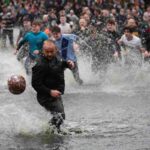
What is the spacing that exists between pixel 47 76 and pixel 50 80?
0.25 feet

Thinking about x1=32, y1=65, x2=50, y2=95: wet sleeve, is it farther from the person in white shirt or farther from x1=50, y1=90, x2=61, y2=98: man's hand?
the person in white shirt

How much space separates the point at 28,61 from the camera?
1728cm

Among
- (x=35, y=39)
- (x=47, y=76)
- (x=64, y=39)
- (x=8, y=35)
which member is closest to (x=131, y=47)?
(x=35, y=39)

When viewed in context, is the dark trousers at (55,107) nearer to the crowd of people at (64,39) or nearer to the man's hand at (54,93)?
the crowd of people at (64,39)

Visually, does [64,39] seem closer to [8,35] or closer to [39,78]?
[39,78]

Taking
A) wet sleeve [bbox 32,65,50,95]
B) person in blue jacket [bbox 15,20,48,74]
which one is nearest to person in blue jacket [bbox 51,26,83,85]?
person in blue jacket [bbox 15,20,48,74]

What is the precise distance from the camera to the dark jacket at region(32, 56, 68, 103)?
34.0 ft

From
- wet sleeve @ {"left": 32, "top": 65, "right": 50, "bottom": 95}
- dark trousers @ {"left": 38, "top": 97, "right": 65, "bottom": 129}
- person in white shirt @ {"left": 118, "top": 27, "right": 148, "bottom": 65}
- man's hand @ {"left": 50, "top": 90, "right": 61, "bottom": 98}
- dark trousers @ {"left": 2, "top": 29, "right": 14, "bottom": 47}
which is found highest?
wet sleeve @ {"left": 32, "top": 65, "right": 50, "bottom": 95}

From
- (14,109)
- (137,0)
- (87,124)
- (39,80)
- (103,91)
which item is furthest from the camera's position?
(137,0)

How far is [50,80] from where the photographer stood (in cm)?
1048

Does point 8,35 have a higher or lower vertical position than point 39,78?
lower

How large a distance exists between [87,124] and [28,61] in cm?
587

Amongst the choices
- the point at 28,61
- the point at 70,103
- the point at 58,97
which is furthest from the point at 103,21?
the point at 58,97

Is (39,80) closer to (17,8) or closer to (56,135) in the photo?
(56,135)
